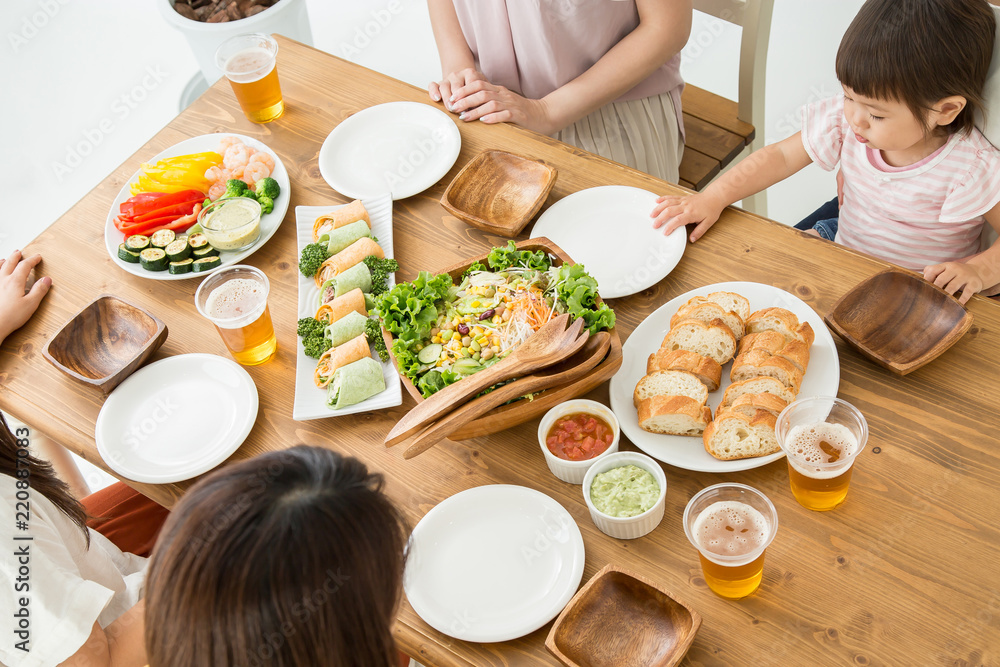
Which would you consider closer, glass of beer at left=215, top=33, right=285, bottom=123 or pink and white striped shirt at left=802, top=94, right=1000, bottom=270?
pink and white striped shirt at left=802, top=94, right=1000, bottom=270

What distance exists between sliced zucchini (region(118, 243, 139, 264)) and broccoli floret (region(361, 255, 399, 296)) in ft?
1.88

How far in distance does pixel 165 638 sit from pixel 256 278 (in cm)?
98

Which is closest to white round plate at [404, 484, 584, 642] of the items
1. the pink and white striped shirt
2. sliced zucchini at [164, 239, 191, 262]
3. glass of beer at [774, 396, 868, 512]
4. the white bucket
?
glass of beer at [774, 396, 868, 512]

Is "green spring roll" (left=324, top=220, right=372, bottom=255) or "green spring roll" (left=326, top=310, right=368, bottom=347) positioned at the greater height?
"green spring roll" (left=324, top=220, right=372, bottom=255)

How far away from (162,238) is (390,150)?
0.61 metres

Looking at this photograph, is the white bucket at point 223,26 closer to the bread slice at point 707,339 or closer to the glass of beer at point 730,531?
the bread slice at point 707,339

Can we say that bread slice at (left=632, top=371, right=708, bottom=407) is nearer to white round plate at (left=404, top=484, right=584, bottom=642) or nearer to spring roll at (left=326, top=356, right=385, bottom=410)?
white round plate at (left=404, top=484, right=584, bottom=642)

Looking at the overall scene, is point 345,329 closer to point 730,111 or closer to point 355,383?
point 355,383

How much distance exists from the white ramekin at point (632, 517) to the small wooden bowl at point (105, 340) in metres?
0.99

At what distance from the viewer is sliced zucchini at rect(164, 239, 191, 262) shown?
6.17ft

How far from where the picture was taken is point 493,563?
1.36 m

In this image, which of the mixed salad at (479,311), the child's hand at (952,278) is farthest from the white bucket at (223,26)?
the child's hand at (952,278)

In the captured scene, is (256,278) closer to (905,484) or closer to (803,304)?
(803,304)

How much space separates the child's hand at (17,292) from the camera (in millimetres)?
1826
